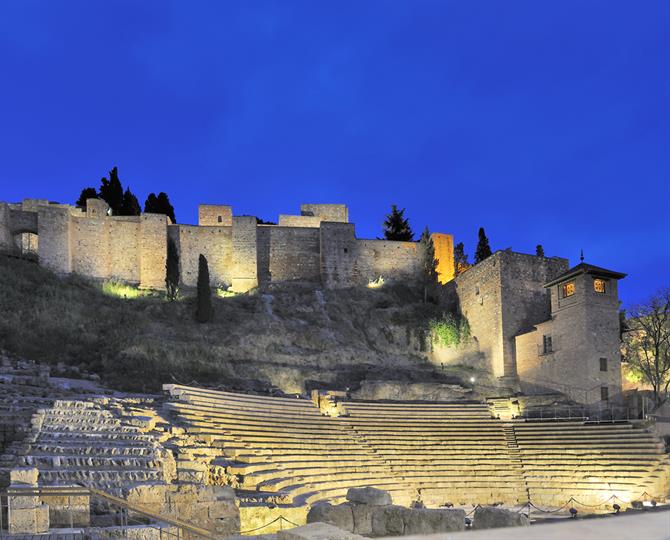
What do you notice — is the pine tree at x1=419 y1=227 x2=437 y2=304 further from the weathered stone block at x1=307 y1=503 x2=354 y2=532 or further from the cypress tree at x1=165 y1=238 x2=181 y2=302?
the weathered stone block at x1=307 y1=503 x2=354 y2=532

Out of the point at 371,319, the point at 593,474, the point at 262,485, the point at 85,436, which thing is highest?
the point at 371,319

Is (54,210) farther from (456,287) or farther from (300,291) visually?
(456,287)

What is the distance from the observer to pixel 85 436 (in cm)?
1282

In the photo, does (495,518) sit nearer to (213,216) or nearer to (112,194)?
(213,216)

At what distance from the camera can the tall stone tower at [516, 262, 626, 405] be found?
1185 inches

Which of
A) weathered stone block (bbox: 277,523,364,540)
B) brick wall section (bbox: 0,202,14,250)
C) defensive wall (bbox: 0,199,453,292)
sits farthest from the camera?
defensive wall (bbox: 0,199,453,292)

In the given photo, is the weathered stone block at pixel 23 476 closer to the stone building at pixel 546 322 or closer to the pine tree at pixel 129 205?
the stone building at pixel 546 322

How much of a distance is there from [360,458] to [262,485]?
7190mm

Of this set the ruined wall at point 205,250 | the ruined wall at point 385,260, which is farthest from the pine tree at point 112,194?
the ruined wall at point 385,260

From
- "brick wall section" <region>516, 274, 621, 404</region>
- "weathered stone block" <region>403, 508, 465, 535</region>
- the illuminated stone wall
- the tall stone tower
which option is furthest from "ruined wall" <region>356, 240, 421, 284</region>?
"weathered stone block" <region>403, 508, 465, 535</region>

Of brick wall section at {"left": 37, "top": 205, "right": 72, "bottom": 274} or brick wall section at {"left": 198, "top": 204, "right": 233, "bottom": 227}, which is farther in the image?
brick wall section at {"left": 198, "top": 204, "right": 233, "bottom": 227}

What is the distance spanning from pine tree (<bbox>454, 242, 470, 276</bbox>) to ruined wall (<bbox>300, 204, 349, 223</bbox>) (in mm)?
9677

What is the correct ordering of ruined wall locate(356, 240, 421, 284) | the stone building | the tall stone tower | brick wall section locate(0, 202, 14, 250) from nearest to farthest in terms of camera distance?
the tall stone tower
the stone building
brick wall section locate(0, 202, 14, 250)
ruined wall locate(356, 240, 421, 284)

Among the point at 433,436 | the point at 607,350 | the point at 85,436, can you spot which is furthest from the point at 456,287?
the point at 85,436
